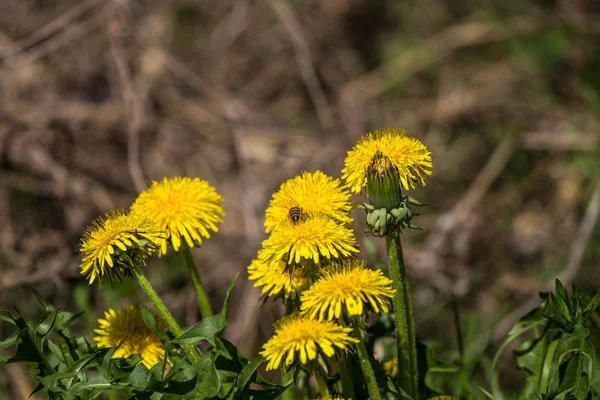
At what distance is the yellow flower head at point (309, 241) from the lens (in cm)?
139

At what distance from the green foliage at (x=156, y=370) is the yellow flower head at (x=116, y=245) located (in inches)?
4.3

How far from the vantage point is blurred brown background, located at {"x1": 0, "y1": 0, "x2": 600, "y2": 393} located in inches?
148

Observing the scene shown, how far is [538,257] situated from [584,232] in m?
0.63

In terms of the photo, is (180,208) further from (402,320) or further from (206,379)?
(402,320)

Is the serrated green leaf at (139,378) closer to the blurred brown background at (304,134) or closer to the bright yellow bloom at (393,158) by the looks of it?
the bright yellow bloom at (393,158)

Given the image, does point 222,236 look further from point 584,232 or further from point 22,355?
point 22,355

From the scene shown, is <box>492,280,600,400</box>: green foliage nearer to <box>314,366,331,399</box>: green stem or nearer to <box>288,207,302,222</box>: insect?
<box>314,366,331,399</box>: green stem

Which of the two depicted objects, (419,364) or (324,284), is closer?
(324,284)

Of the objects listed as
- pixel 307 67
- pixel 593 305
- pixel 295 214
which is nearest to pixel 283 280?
pixel 295 214

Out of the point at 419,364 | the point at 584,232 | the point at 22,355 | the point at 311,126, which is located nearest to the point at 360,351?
the point at 419,364

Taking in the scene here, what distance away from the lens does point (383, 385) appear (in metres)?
1.54

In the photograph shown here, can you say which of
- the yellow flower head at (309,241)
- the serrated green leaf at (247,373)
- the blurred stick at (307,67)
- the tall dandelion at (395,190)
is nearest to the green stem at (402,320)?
the tall dandelion at (395,190)

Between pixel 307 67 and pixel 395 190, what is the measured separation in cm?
325

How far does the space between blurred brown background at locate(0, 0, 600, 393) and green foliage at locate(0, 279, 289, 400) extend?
1401 mm
